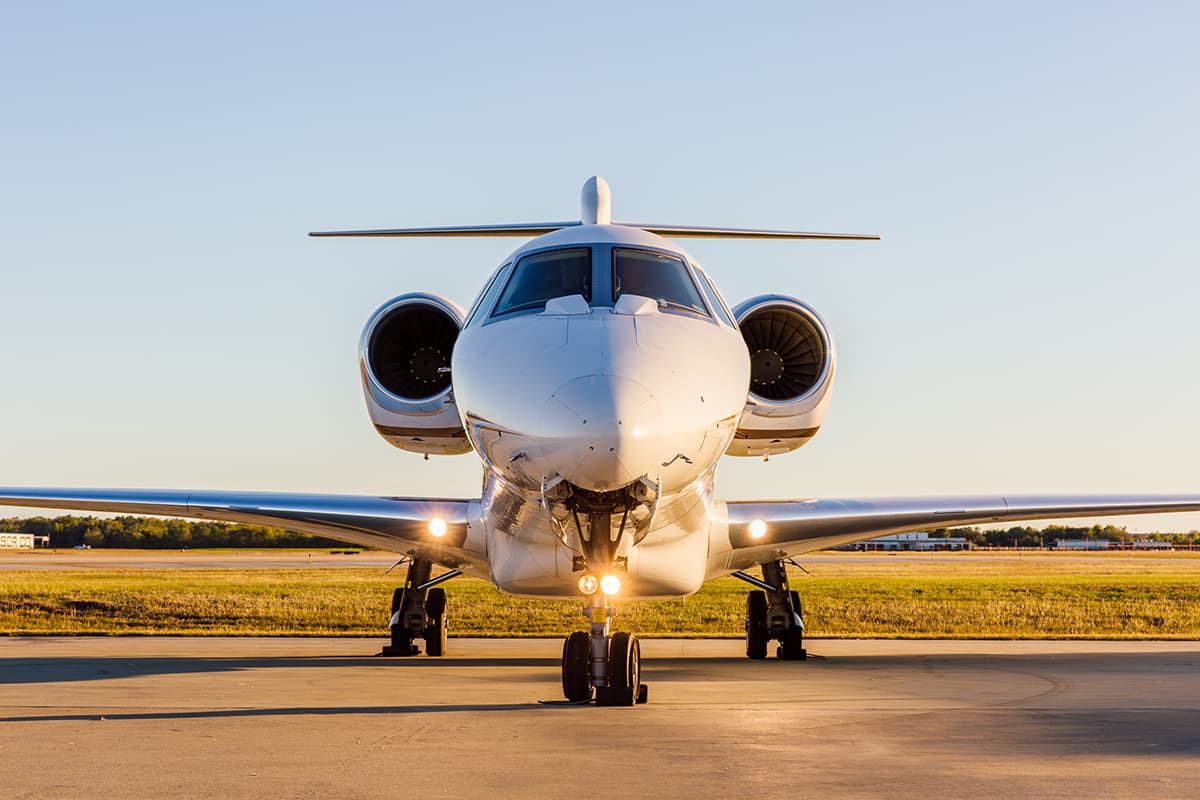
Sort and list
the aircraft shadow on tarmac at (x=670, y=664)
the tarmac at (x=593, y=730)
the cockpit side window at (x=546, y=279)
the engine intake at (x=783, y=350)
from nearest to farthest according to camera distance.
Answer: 1. the tarmac at (x=593, y=730)
2. the cockpit side window at (x=546, y=279)
3. the aircraft shadow on tarmac at (x=670, y=664)
4. the engine intake at (x=783, y=350)

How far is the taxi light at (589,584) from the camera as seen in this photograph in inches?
404


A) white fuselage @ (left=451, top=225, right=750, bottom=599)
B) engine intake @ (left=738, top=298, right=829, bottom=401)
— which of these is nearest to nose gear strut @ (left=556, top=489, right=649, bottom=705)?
white fuselage @ (left=451, top=225, right=750, bottom=599)

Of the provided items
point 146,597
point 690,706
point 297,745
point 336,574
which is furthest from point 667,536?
point 336,574

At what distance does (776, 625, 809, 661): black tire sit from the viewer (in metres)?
16.2

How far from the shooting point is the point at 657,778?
6703 mm

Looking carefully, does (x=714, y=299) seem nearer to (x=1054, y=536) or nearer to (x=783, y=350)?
(x=783, y=350)

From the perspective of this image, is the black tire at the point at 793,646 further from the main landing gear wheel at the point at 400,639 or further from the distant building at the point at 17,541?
the distant building at the point at 17,541

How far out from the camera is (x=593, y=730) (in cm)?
863

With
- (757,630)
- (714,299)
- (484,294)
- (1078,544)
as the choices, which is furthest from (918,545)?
(484,294)

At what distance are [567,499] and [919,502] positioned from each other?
23.9 ft

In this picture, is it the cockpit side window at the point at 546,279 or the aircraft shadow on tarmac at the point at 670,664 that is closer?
the cockpit side window at the point at 546,279

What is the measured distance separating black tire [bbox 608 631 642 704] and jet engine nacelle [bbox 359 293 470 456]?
15.2 ft

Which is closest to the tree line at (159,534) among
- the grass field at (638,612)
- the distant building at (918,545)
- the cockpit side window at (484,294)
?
the distant building at (918,545)

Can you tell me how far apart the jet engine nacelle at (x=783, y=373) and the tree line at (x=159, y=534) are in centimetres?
10515
